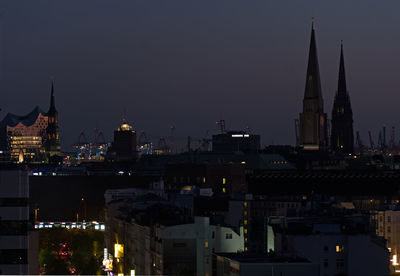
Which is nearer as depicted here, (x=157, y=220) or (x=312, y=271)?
(x=312, y=271)

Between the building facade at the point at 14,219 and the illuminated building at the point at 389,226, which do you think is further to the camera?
the illuminated building at the point at 389,226

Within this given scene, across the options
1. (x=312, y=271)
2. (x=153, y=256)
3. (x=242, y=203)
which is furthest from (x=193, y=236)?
(x=242, y=203)

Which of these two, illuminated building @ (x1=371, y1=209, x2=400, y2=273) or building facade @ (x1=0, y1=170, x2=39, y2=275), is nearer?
building facade @ (x1=0, y1=170, x2=39, y2=275)

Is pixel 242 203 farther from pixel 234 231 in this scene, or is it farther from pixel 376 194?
pixel 376 194

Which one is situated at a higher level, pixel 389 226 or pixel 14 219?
pixel 14 219

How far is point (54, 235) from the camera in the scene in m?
127

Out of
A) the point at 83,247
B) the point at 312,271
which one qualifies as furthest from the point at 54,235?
the point at 312,271

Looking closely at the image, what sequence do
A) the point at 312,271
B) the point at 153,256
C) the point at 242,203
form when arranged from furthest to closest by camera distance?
the point at 242,203
the point at 153,256
the point at 312,271

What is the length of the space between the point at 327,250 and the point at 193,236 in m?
8.27

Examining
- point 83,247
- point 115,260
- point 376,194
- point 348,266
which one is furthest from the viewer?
point 376,194

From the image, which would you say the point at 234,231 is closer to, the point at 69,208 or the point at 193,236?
the point at 193,236

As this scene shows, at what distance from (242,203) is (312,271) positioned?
6785 cm

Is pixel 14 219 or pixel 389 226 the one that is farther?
pixel 389 226

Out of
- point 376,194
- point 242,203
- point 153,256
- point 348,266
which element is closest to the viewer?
point 348,266
